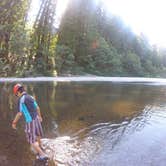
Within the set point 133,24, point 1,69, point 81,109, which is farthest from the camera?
point 133,24

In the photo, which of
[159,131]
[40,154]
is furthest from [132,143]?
[40,154]

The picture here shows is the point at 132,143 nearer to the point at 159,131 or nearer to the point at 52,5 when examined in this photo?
the point at 159,131

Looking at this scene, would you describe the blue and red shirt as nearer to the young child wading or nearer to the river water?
the young child wading

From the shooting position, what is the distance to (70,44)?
49125 mm

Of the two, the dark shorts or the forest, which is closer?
the dark shorts

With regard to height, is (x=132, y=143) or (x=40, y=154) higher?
(x=40, y=154)

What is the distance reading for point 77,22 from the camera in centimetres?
5153

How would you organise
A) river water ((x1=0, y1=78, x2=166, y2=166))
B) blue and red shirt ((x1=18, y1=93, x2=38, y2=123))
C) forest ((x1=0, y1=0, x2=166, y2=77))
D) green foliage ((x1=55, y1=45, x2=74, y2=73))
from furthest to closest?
green foliage ((x1=55, y1=45, x2=74, y2=73)) → forest ((x1=0, y1=0, x2=166, y2=77)) → river water ((x1=0, y1=78, x2=166, y2=166)) → blue and red shirt ((x1=18, y1=93, x2=38, y2=123))

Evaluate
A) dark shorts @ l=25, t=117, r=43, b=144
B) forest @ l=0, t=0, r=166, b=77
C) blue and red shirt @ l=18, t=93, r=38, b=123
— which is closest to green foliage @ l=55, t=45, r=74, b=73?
forest @ l=0, t=0, r=166, b=77

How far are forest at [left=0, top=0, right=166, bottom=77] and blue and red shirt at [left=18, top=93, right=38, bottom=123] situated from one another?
26.4m

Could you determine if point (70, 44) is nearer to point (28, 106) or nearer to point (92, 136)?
point (92, 136)

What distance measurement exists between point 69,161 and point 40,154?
69 centimetres

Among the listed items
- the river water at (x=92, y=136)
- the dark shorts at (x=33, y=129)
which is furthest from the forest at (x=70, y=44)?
the dark shorts at (x=33, y=129)

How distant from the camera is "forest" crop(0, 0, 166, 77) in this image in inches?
1385
